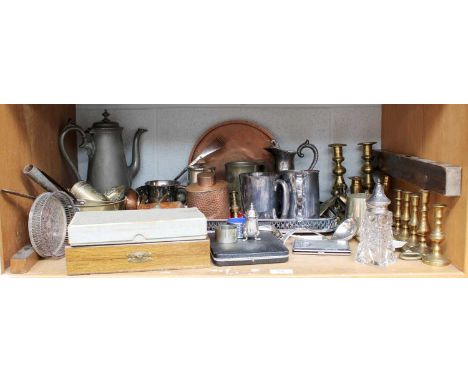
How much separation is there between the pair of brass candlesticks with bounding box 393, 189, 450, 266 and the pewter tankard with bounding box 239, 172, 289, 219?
0.27 m

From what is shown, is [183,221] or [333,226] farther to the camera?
[333,226]

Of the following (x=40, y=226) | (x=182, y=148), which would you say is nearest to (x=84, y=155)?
(x=182, y=148)

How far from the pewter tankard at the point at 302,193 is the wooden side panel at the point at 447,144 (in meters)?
0.24

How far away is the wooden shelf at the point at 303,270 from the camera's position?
3.54ft

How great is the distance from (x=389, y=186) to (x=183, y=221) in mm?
652

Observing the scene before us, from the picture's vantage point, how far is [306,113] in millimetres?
1608

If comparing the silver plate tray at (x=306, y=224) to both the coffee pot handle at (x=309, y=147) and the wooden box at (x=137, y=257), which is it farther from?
the wooden box at (x=137, y=257)

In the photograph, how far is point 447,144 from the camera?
3.77 feet

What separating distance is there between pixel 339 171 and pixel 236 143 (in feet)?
0.96

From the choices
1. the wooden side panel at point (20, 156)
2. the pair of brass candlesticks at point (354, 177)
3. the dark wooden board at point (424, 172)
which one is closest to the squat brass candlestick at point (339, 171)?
the pair of brass candlesticks at point (354, 177)

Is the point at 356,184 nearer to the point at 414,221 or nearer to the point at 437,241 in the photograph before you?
the point at 414,221

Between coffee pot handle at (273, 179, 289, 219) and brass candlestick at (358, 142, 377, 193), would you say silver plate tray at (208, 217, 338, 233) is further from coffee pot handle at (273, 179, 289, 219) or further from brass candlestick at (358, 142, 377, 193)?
brass candlestick at (358, 142, 377, 193)

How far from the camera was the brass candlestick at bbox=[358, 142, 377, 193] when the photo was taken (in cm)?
151

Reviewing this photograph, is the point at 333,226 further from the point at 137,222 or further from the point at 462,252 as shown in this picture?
the point at 137,222
